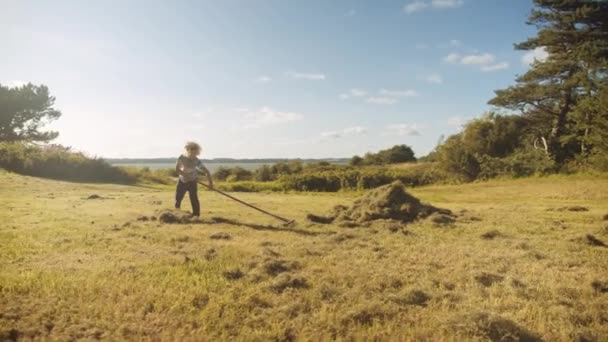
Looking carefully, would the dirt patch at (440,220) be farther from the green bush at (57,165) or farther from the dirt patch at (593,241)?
the green bush at (57,165)

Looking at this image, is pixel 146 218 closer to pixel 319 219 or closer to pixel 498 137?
pixel 319 219

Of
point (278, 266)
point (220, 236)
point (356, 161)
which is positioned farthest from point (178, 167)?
point (356, 161)

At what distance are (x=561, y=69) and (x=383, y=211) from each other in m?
19.3

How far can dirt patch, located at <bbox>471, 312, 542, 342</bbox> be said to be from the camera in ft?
9.65

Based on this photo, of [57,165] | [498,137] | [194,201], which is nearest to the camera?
[194,201]

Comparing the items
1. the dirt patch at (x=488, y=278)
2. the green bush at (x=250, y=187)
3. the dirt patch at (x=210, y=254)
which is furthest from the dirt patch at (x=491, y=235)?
the green bush at (x=250, y=187)

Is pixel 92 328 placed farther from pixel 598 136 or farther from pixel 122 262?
pixel 598 136

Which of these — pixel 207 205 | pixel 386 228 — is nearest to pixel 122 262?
pixel 386 228

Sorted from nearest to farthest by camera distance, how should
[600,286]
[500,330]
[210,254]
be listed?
[500,330] < [600,286] < [210,254]

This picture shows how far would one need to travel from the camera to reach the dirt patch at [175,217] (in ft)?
25.4

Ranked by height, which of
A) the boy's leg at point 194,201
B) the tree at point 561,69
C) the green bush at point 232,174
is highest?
the tree at point 561,69

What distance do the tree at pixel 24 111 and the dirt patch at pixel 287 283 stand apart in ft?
120

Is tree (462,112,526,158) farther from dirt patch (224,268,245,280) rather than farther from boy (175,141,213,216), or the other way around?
dirt patch (224,268,245,280)

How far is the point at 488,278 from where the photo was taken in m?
4.34
